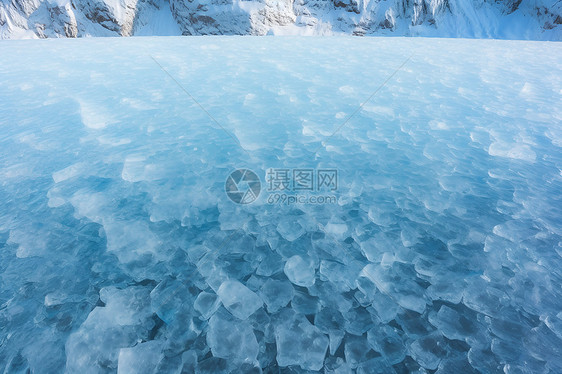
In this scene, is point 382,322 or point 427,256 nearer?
point 382,322

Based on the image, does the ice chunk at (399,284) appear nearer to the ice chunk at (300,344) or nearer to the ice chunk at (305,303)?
the ice chunk at (305,303)

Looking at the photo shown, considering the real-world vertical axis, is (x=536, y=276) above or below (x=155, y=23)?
above

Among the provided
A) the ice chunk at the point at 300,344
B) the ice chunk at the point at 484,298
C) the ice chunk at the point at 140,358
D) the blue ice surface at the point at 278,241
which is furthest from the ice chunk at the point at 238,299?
the ice chunk at the point at 484,298

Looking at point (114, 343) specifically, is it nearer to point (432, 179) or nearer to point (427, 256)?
point (427, 256)

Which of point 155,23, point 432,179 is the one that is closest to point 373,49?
point 432,179

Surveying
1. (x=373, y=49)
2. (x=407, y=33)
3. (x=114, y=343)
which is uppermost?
(x=114, y=343)

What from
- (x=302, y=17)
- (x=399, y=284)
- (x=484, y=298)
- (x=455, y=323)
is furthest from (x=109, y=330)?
(x=302, y=17)

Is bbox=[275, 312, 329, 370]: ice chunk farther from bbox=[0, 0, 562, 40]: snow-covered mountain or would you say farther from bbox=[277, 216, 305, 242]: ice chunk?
bbox=[0, 0, 562, 40]: snow-covered mountain

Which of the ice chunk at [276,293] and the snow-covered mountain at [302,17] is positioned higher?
the ice chunk at [276,293]

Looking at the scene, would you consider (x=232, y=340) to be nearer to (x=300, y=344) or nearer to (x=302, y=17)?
(x=300, y=344)
